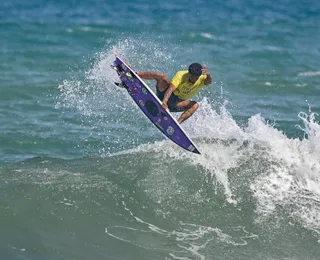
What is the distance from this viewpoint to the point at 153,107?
42.9 feet

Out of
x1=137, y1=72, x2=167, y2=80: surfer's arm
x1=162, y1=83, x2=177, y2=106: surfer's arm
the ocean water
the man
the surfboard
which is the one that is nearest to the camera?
the ocean water

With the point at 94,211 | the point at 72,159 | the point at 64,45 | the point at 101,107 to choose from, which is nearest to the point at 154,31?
the point at 64,45

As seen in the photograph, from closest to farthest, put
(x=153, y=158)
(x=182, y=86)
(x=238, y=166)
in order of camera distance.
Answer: (x=182, y=86) < (x=238, y=166) < (x=153, y=158)

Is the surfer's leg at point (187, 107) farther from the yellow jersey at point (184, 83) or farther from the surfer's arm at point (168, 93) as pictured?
the surfer's arm at point (168, 93)

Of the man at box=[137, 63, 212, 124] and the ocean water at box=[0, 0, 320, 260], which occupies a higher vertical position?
the man at box=[137, 63, 212, 124]

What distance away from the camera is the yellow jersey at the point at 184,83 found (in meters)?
12.6

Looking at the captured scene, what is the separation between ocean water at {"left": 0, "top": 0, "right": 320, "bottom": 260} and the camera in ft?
36.1

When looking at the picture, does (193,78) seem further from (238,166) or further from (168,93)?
(238,166)

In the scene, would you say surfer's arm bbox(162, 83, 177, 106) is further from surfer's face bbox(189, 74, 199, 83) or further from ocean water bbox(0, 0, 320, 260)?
ocean water bbox(0, 0, 320, 260)

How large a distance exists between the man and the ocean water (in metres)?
1.21

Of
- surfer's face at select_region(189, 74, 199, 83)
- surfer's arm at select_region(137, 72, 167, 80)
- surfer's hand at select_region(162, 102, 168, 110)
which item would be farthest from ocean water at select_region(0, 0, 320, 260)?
surfer's face at select_region(189, 74, 199, 83)

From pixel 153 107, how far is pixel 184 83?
0.84 metres

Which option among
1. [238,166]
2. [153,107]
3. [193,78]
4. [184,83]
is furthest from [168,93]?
[238,166]

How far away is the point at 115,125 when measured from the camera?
56.5ft
